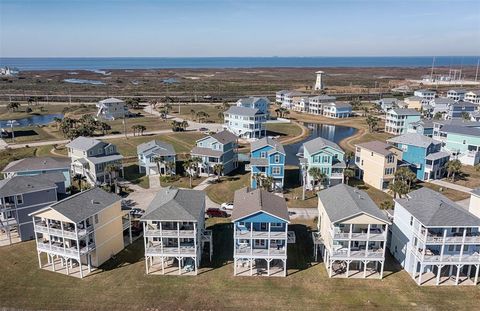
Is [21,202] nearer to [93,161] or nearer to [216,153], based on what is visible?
[93,161]

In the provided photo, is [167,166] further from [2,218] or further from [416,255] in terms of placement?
[416,255]

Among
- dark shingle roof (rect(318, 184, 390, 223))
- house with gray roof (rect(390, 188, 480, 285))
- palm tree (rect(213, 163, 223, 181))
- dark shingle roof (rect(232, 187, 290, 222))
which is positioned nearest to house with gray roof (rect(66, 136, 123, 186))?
palm tree (rect(213, 163, 223, 181))

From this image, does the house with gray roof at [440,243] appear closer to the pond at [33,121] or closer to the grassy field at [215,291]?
the grassy field at [215,291]

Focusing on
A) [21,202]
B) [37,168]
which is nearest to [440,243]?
[21,202]

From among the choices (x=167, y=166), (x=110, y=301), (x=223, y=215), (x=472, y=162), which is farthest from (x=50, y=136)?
(x=472, y=162)

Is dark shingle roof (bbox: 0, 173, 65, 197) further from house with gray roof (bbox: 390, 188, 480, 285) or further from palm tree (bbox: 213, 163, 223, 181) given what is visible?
house with gray roof (bbox: 390, 188, 480, 285)

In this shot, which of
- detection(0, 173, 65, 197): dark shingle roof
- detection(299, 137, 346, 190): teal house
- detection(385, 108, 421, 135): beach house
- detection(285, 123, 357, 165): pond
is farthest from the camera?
detection(385, 108, 421, 135): beach house
